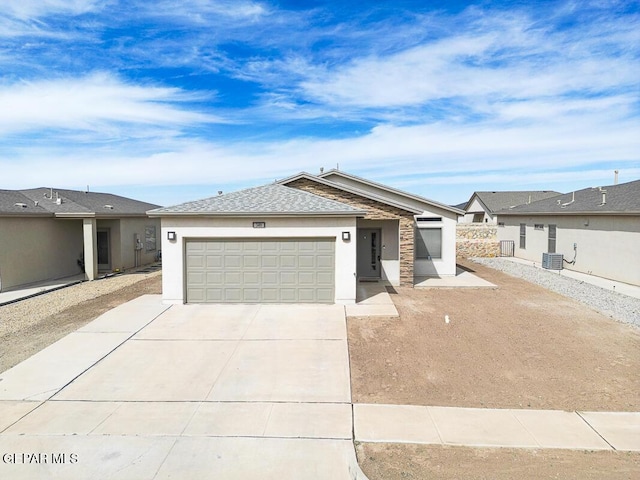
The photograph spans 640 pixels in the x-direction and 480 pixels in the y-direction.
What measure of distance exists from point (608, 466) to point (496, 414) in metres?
1.53

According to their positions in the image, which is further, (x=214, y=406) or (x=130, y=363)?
(x=130, y=363)

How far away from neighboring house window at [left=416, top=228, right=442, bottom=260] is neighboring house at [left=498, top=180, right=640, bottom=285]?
6.99m

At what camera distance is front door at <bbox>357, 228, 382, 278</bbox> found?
16.7 m

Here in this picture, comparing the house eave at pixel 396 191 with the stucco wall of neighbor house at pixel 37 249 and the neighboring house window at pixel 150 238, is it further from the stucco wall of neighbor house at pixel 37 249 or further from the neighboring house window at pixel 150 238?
the stucco wall of neighbor house at pixel 37 249

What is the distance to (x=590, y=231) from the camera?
18672 millimetres

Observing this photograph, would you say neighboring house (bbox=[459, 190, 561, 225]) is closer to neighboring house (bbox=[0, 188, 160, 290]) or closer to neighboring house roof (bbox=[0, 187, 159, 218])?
neighboring house (bbox=[0, 188, 160, 290])

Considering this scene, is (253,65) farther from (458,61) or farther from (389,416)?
(389,416)

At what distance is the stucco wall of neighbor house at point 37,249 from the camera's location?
15133 mm

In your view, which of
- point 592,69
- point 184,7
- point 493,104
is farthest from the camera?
point 493,104

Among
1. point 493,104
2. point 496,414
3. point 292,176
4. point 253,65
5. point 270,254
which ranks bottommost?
point 496,414

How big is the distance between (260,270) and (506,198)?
3011 cm

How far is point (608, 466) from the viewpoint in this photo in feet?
15.8

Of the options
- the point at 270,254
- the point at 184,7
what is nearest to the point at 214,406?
the point at 270,254

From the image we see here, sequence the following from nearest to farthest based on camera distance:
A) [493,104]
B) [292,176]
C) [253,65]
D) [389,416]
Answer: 1. [389,416]
2. [292,176]
3. [253,65]
4. [493,104]
